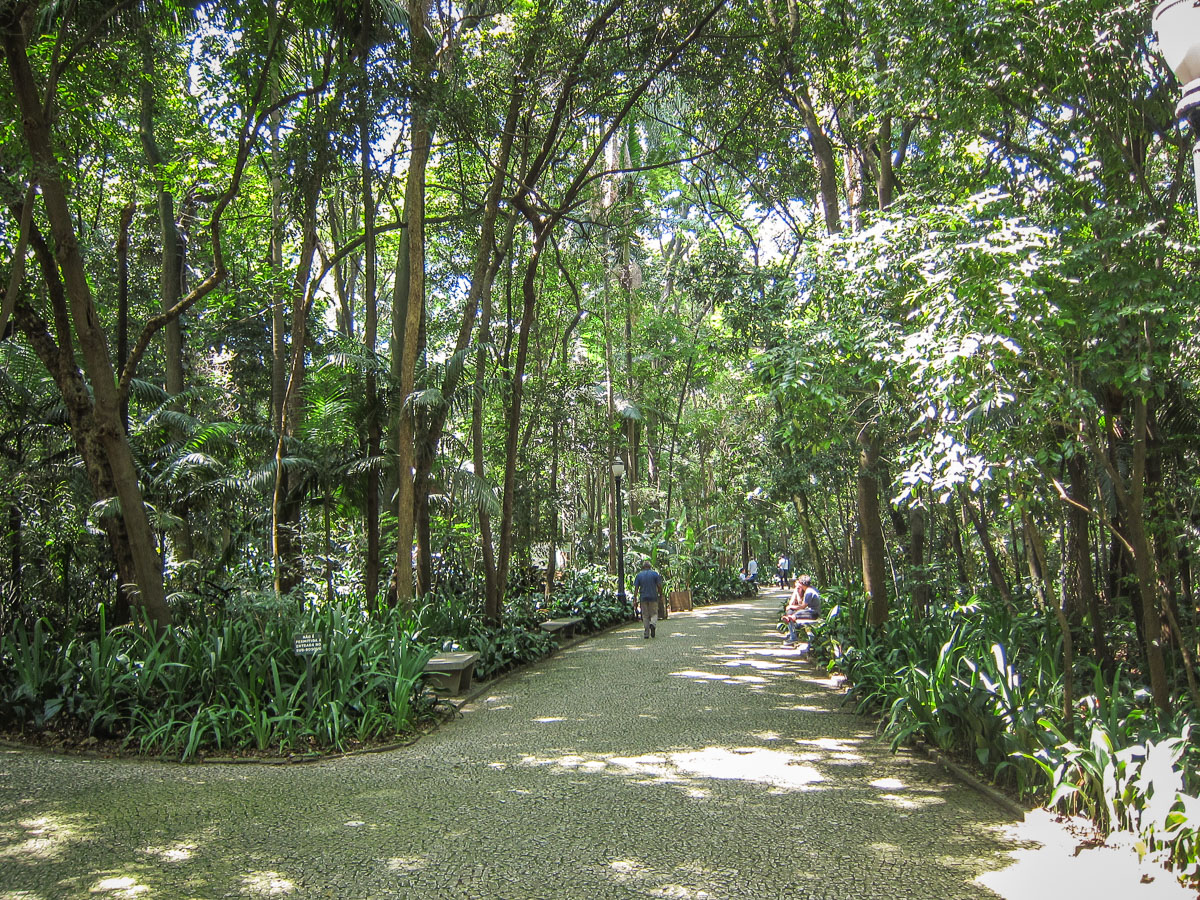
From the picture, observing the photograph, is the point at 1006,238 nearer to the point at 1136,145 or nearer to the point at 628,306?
the point at 1136,145

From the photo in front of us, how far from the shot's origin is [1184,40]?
1562mm

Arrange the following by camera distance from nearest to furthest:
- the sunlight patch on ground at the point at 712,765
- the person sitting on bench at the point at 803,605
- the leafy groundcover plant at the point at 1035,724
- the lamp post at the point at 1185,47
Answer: the lamp post at the point at 1185,47, the leafy groundcover plant at the point at 1035,724, the sunlight patch on ground at the point at 712,765, the person sitting on bench at the point at 803,605

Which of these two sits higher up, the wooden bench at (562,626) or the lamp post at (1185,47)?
the lamp post at (1185,47)

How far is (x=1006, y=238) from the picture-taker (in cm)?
450

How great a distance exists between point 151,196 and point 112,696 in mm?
11666

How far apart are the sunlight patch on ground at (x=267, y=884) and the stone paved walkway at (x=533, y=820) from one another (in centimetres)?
1

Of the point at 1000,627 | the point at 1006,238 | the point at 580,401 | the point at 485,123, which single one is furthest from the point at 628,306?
the point at 1006,238

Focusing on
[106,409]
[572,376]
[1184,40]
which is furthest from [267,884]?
[572,376]

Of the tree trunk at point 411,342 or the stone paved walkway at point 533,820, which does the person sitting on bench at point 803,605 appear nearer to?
the stone paved walkway at point 533,820

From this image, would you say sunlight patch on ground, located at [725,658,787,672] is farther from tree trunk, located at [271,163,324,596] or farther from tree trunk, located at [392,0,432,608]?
tree trunk, located at [271,163,324,596]

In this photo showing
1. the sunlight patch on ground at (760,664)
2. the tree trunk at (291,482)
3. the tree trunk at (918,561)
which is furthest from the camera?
the tree trunk at (291,482)

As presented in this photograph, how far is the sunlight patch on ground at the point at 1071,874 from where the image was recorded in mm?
3406

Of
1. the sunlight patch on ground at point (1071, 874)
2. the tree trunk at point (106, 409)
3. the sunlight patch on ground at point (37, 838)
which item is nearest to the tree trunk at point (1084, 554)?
the sunlight patch on ground at point (1071, 874)

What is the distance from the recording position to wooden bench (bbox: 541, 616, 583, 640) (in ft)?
45.9
